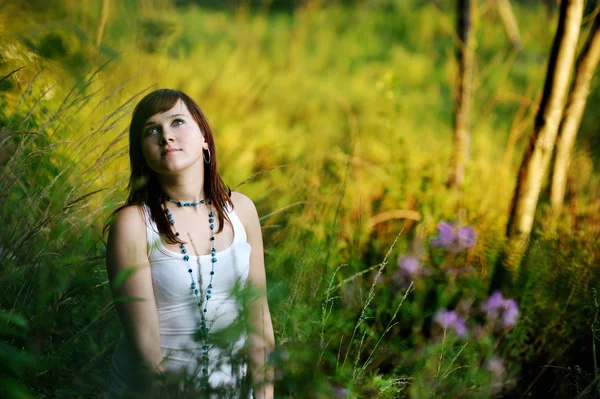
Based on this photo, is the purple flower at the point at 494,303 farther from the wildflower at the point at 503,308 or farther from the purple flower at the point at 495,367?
the purple flower at the point at 495,367

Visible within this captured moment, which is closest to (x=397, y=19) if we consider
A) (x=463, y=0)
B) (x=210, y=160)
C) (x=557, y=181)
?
(x=463, y=0)

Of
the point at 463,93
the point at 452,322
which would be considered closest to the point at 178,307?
the point at 452,322

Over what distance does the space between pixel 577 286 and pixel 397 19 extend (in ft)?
18.9

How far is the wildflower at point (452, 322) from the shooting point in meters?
1.96

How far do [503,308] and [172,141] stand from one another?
130 centimetres

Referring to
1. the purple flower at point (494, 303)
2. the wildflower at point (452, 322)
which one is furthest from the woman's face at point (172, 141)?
the purple flower at point (494, 303)

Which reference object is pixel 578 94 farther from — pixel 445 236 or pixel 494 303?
pixel 494 303

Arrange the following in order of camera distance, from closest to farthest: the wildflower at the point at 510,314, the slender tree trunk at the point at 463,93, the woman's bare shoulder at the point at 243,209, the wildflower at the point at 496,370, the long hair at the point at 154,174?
the long hair at the point at 154,174, the woman's bare shoulder at the point at 243,209, the wildflower at the point at 496,370, the wildflower at the point at 510,314, the slender tree trunk at the point at 463,93

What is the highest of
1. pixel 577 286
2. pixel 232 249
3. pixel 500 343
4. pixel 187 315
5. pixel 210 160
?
pixel 210 160

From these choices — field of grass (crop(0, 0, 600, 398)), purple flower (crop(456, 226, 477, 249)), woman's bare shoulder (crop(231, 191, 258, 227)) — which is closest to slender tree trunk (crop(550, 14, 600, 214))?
field of grass (crop(0, 0, 600, 398))

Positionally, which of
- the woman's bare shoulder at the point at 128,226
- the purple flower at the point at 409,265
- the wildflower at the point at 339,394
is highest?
the woman's bare shoulder at the point at 128,226

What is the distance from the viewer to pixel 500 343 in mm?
2119

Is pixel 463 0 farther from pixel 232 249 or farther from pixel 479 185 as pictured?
pixel 232 249

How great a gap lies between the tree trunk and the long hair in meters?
1.17
